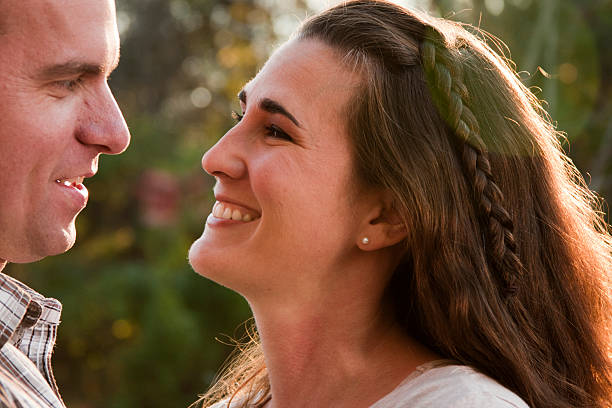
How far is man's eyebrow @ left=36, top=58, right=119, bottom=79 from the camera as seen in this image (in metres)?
2.05

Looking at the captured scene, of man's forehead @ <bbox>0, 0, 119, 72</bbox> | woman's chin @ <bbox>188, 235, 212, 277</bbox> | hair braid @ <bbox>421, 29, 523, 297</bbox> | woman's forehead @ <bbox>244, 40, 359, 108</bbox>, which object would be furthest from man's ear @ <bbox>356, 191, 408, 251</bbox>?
man's forehead @ <bbox>0, 0, 119, 72</bbox>

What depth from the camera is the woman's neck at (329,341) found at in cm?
230

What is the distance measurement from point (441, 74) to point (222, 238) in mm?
887

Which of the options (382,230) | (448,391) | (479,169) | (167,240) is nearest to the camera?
(448,391)

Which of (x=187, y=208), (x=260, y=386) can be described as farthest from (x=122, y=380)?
(x=260, y=386)

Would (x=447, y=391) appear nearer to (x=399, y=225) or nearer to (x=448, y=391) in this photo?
(x=448, y=391)

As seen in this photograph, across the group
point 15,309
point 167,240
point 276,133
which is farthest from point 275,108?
point 167,240

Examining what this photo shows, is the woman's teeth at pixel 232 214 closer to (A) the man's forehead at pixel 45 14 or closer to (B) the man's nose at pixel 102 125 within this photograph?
(B) the man's nose at pixel 102 125

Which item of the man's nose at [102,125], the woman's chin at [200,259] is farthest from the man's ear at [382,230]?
the man's nose at [102,125]

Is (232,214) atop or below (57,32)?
below

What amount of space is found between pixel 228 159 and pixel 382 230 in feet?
1.85

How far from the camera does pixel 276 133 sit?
2354 mm

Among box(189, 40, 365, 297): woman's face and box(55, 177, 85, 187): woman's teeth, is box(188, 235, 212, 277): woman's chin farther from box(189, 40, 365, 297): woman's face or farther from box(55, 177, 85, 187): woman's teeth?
box(55, 177, 85, 187): woman's teeth

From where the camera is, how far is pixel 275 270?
226cm
